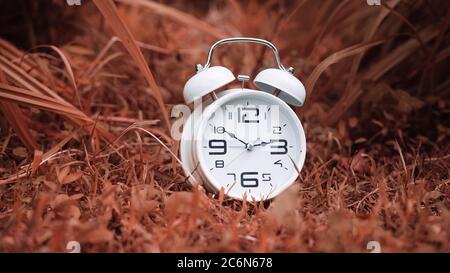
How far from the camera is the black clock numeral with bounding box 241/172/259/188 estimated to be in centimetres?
156

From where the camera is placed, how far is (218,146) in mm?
1557

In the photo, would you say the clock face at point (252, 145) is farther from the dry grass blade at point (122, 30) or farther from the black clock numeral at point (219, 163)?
the dry grass blade at point (122, 30)

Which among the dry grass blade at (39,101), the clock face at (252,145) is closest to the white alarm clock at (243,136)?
the clock face at (252,145)

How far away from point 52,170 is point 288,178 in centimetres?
65

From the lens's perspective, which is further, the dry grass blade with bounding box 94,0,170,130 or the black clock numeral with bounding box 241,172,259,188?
the dry grass blade with bounding box 94,0,170,130

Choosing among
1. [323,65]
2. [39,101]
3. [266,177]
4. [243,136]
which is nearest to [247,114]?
[243,136]

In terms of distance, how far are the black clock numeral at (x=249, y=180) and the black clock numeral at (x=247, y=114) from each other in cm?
14

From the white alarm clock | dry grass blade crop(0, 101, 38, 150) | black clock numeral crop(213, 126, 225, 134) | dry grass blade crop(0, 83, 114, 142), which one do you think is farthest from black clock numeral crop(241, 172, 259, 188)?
dry grass blade crop(0, 101, 38, 150)

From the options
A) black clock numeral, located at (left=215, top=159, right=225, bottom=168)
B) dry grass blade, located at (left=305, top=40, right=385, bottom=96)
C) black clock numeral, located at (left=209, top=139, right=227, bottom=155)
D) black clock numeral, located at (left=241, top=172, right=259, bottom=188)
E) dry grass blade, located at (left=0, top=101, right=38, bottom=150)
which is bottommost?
black clock numeral, located at (left=241, top=172, right=259, bottom=188)

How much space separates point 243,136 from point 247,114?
60 millimetres

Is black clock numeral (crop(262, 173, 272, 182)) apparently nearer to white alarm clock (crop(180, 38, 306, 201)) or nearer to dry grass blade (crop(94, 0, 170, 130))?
white alarm clock (crop(180, 38, 306, 201))

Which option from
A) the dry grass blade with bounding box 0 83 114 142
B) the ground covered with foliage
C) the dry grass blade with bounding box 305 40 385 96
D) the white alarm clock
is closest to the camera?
the ground covered with foliage

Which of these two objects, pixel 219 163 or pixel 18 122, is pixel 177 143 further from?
pixel 18 122

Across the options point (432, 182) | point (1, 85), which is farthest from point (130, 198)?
point (432, 182)
